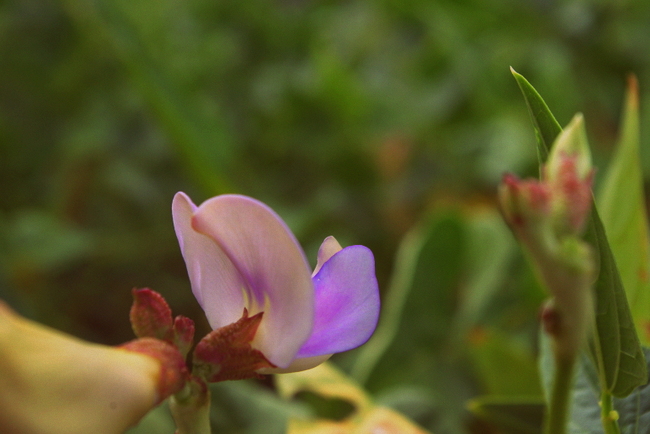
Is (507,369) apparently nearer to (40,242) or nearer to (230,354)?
(230,354)

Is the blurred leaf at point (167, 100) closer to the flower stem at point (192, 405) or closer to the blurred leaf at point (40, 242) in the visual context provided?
the blurred leaf at point (40, 242)

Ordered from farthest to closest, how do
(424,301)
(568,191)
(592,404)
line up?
(424,301)
(592,404)
(568,191)

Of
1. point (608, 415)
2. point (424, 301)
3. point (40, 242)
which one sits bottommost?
point (608, 415)

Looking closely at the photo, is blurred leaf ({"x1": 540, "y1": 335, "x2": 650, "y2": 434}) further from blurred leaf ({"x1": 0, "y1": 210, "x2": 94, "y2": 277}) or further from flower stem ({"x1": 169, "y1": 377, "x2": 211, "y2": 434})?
blurred leaf ({"x1": 0, "y1": 210, "x2": 94, "y2": 277})

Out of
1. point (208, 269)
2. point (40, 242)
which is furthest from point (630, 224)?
point (40, 242)

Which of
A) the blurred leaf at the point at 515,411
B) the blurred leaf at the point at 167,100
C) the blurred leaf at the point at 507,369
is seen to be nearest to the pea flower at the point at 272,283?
the blurred leaf at the point at 515,411

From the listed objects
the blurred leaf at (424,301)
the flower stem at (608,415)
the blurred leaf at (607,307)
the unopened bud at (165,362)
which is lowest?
the flower stem at (608,415)
